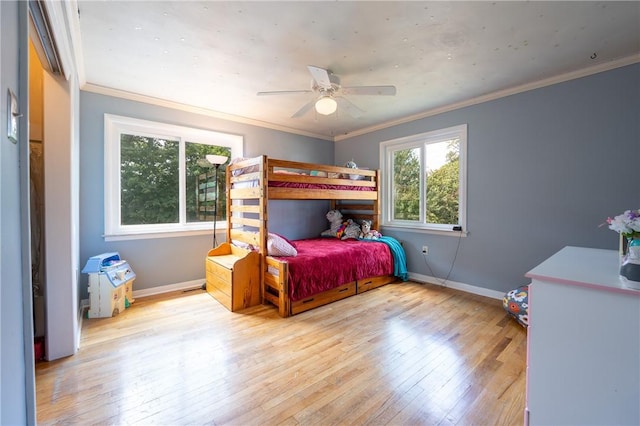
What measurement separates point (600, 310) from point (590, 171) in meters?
2.20

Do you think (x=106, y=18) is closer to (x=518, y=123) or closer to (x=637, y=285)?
(x=637, y=285)

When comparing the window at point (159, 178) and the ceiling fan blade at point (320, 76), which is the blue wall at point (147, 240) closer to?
the window at point (159, 178)

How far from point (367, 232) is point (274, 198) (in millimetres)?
1691

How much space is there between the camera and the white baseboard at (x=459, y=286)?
10.4 ft

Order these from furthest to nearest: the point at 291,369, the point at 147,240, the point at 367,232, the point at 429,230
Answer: the point at 367,232
the point at 429,230
the point at 147,240
the point at 291,369

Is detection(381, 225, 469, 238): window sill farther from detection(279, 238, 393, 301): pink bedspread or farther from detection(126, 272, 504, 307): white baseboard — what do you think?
detection(126, 272, 504, 307): white baseboard

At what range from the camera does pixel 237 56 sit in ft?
7.47

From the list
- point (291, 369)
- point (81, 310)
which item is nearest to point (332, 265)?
point (291, 369)

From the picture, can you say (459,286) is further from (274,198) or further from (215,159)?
(215,159)

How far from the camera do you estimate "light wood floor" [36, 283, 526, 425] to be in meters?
1.47

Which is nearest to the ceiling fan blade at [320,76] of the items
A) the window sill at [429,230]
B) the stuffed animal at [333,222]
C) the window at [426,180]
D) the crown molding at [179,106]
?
the crown molding at [179,106]

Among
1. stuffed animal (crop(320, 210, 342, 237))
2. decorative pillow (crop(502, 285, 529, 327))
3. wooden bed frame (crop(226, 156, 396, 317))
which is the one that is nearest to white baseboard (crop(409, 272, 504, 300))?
wooden bed frame (crop(226, 156, 396, 317))

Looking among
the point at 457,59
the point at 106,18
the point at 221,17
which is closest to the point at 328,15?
the point at 221,17

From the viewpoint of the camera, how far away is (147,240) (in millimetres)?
3197
